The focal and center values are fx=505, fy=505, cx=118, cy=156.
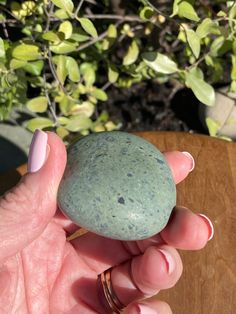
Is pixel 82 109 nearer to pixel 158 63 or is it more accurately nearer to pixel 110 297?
pixel 158 63

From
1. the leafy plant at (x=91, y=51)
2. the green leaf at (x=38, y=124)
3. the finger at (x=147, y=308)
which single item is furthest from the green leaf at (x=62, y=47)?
the finger at (x=147, y=308)

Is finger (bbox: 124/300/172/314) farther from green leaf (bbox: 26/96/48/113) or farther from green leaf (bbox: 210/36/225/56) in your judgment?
green leaf (bbox: 210/36/225/56)

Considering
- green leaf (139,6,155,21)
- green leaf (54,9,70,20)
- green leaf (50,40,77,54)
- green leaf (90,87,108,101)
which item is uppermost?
green leaf (139,6,155,21)

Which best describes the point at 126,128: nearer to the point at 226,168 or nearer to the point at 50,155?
the point at 226,168

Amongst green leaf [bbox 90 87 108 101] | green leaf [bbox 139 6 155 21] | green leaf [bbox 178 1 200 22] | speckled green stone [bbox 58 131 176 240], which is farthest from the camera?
green leaf [bbox 90 87 108 101]

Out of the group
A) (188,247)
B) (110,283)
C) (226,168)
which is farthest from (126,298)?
(226,168)

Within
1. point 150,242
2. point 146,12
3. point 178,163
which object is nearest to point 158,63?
point 146,12

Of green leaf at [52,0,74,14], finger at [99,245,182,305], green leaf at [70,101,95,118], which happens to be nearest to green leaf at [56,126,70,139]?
green leaf at [70,101,95,118]
